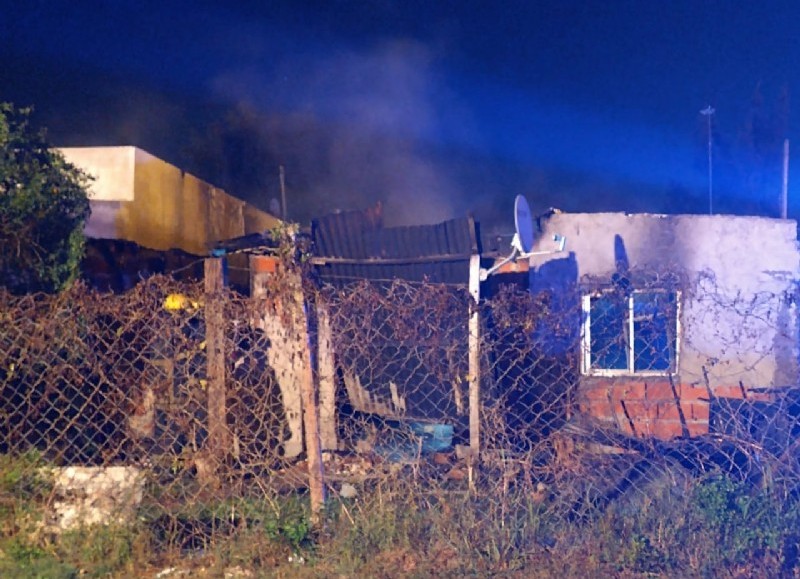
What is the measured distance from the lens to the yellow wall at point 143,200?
33.7ft

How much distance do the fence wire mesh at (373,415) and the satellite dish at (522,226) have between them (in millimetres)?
1903

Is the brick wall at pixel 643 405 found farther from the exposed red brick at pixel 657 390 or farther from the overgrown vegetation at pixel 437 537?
the overgrown vegetation at pixel 437 537

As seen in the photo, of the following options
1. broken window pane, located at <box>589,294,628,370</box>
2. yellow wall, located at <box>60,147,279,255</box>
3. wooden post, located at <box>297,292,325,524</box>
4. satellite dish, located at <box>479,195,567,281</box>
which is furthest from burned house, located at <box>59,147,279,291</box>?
broken window pane, located at <box>589,294,628,370</box>

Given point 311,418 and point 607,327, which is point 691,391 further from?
point 311,418

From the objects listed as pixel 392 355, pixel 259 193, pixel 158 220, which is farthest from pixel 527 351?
pixel 259 193

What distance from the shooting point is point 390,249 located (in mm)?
6906

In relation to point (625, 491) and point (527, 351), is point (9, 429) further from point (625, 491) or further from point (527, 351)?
point (625, 491)

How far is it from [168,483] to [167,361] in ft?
2.23

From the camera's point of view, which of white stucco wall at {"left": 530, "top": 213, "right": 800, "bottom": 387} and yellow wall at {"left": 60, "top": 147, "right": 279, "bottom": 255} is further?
yellow wall at {"left": 60, "top": 147, "right": 279, "bottom": 255}

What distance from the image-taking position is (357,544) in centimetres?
347

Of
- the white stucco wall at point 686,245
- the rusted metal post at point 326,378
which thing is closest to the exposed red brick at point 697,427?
the rusted metal post at point 326,378

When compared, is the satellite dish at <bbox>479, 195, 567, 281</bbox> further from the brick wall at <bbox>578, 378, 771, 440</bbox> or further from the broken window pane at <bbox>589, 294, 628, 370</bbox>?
the broken window pane at <bbox>589, 294, 628, 370</bbox>

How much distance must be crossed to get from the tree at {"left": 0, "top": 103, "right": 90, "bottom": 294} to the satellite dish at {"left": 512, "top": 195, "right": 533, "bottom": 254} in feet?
12.7

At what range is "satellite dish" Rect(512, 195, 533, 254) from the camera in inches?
225
